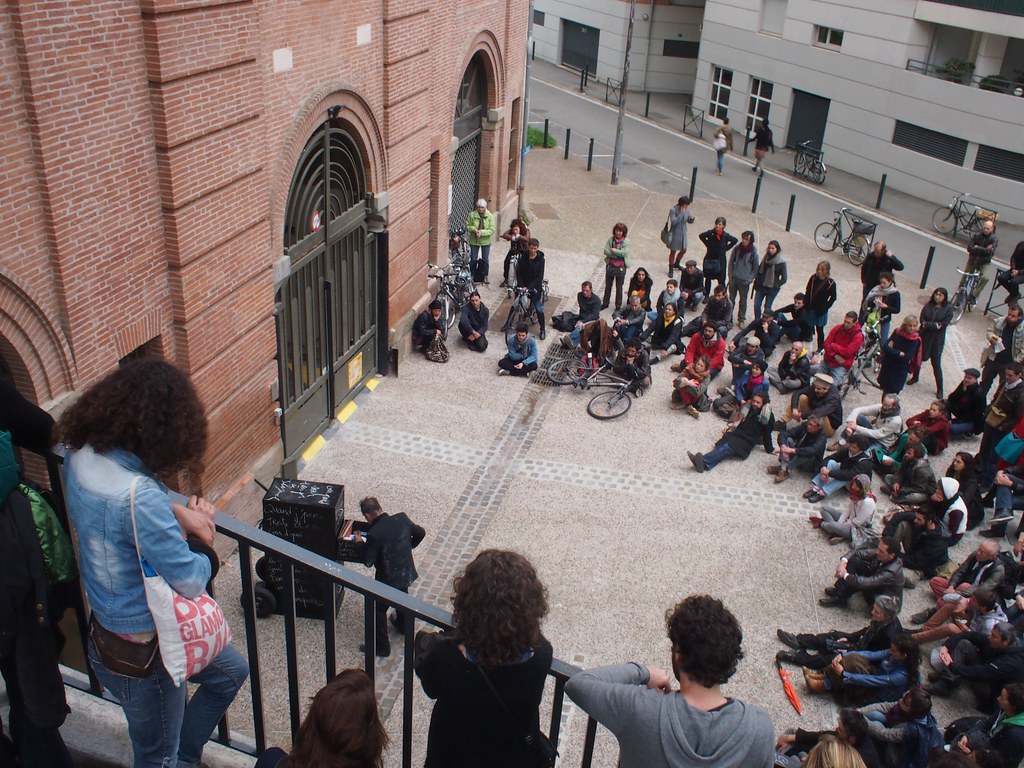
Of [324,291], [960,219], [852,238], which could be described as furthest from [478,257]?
[960,219]

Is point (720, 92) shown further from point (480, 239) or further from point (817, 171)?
point (480, 239)

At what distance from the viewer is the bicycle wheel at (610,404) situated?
14.5 meters

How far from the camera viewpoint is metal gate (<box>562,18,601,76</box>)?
40.8 m

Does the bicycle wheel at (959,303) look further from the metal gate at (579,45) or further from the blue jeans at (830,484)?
the metal gate at (579,45)

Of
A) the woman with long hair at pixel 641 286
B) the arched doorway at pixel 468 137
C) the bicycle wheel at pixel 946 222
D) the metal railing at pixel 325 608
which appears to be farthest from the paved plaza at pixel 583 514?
the bicycle wheel at pixel 946 222

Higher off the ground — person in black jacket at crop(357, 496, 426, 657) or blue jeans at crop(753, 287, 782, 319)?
person in black jacket at crop(357, 496, 426, 657)

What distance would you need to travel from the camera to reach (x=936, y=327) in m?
15.1

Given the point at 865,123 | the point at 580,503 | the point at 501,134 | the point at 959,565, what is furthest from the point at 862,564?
the point at 865,123

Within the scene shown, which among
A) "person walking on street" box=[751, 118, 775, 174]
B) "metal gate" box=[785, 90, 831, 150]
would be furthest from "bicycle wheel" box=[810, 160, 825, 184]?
"metal gate" box=[785, 90, 831, 150]

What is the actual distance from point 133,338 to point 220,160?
1932mm

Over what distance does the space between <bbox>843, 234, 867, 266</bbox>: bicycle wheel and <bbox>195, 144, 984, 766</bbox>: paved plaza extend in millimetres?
4581

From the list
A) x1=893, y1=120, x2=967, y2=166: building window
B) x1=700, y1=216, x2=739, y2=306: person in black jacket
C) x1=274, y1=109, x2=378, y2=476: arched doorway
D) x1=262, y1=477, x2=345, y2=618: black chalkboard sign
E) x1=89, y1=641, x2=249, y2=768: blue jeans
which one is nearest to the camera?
x1=89, y1=641, x2=249, y2=768: blue jeans

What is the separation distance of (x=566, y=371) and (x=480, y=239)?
4.62 meters

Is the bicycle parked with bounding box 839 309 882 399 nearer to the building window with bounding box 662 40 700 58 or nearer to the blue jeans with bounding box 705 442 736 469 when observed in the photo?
the blue jeans with bounding box 705 442 736 469
